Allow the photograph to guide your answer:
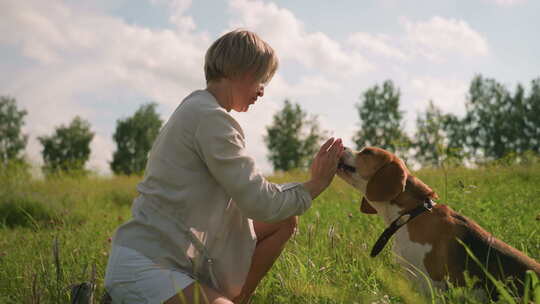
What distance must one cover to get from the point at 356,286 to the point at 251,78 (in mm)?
1667

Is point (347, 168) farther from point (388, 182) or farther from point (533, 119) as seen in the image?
point (533, 119)

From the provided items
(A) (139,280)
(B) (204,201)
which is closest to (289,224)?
(B) (204,201)

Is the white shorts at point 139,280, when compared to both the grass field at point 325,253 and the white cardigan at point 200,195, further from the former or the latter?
the grass field at point 325,253

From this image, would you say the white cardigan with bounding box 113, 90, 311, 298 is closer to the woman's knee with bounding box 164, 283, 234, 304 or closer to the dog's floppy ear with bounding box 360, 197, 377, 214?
the woman's knee with bounding box 164, 283, 234, 304

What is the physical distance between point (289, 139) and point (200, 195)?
47535 millimetres

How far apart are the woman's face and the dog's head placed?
1.05 metres

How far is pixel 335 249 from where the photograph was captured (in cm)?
404

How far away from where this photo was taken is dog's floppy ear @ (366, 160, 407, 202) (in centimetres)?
335

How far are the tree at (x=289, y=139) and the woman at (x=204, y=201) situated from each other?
4646cm

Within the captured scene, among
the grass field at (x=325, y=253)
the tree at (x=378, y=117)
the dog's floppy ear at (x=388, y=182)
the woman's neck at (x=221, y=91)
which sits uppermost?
the tree at (x=378, y=117)

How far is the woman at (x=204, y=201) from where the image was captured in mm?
2562

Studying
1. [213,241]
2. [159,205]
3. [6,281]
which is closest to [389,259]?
[213,241]

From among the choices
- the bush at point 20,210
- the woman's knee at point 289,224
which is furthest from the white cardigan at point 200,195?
the bush at point 20,210

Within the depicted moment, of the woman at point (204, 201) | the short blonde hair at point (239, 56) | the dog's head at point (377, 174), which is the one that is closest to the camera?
the woman at point (204, 201)
